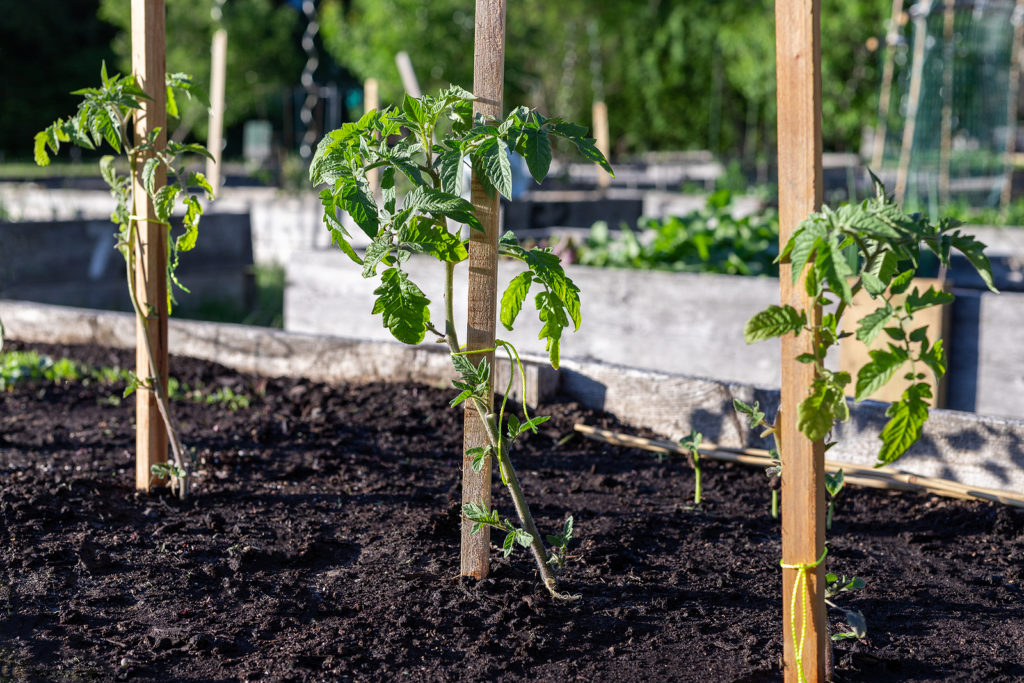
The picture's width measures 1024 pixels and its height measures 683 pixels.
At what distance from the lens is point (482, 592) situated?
7.47 ft

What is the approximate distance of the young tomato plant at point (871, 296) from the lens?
1.51m

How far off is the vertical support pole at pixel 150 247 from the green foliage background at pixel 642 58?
9826mm

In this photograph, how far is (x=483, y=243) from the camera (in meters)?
2.14

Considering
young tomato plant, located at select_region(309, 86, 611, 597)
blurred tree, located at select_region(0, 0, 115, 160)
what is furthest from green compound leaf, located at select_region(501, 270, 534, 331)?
blurred tree, located at select_region(0, 0, 115, 160)

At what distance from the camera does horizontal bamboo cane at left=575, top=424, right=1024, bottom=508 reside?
9.52 feet

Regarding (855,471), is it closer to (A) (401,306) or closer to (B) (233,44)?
(A) (401,306)

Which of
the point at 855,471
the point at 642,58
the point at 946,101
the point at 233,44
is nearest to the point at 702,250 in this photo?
the point at 855,471

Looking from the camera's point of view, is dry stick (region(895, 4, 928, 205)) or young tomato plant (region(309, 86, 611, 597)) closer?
young tomato plant (region(309, 86, 611, 597))

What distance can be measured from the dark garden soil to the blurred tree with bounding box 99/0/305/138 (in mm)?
19973

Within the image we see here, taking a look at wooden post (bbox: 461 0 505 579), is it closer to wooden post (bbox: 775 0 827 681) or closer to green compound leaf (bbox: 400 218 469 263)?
green compound leaf (bbox: 400 218 469 263)

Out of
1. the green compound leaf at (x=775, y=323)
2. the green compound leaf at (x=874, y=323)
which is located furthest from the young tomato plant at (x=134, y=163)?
the green compound leaf at (x=874, y=323)

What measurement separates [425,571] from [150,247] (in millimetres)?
1203

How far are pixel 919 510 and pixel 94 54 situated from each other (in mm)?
29699

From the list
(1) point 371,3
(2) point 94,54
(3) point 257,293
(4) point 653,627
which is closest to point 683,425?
(4) point 653,627
